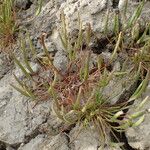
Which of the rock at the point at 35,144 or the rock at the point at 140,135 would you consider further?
the rock at the point at 35,144

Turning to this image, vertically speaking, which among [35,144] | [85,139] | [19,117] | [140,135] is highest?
[19,117]

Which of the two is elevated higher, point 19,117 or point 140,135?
point 19,117

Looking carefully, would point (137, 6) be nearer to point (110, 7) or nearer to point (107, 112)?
point (110, 7)

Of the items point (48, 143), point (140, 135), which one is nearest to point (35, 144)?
point (48, 143)

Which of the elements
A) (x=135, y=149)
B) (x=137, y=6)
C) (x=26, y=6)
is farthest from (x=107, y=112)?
(x=26, y=6)

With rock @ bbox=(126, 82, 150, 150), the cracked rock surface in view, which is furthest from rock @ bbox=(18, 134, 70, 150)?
rock @ bbox=(126, 82, 150, 150)

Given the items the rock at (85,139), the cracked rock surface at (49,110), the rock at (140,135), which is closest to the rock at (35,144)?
the cracked rock surface at (49,110)

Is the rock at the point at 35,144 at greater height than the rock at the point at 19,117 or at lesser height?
lesser

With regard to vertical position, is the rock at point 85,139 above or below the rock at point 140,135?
above

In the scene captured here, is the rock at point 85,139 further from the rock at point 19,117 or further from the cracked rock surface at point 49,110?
the rock at point 19,117

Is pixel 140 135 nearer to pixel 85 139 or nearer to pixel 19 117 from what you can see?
pixel 85 139

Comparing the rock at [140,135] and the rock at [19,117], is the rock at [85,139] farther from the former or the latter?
the rock at [19,117]

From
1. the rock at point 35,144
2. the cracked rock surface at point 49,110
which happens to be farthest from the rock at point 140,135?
the rock at point 35,144

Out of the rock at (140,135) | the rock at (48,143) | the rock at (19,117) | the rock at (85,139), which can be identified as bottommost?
the rock at (140,135)
